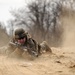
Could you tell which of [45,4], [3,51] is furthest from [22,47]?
[45,4]

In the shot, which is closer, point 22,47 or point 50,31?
point 22,47

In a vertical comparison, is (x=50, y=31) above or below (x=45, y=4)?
below

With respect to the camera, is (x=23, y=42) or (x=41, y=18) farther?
(x=41, y=18)

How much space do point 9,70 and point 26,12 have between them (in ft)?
136

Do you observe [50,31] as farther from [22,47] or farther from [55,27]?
[22,47]

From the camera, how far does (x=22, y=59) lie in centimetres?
1310

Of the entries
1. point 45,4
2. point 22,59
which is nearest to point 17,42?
point 22,59

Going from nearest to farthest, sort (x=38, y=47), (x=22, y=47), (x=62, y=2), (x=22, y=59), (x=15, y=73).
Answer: (x=15, y=73) → (x=22, y=59) → (x=22, y=47) → (x=38, y=47) → (x=62, y=2)

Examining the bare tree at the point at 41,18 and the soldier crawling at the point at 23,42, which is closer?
the soldier crawling at the point at 23,42

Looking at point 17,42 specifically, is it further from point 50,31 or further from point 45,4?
point 45,4

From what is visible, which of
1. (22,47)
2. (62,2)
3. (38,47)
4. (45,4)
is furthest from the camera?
(45,4)

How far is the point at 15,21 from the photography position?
52.9 meters

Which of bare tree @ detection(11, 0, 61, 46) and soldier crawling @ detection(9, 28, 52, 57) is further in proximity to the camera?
bare tree @ detection(11, 0, 61, 46)

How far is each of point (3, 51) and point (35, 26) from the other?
33331 mm
